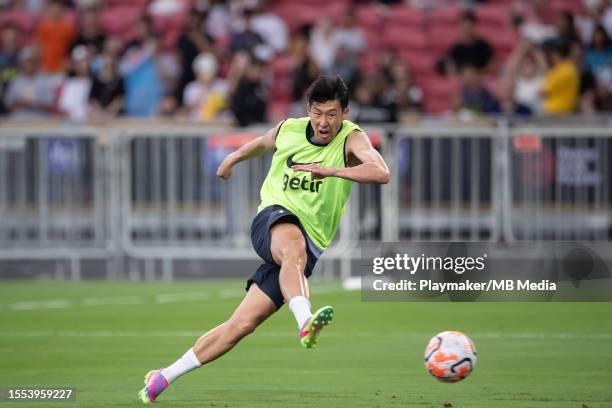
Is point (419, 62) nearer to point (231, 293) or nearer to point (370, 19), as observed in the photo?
point (370, 19)

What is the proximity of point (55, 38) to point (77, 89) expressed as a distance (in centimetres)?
190

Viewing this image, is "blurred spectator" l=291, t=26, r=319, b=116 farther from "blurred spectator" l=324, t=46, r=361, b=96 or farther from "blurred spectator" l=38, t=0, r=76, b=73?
"blurred spectator" l=38, t=0, r=76, b=73

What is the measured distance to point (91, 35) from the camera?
25.6 meters

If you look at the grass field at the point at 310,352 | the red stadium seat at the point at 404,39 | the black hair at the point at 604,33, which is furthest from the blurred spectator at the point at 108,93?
the black hair at the point at 604,33

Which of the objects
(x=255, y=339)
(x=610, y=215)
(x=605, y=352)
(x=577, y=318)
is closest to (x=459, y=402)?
(x=605, y=352)

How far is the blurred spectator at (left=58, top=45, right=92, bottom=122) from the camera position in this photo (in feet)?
80.5

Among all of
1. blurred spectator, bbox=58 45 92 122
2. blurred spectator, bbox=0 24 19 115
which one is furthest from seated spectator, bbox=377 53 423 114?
blurred spectator, bbox=0 24 19 115

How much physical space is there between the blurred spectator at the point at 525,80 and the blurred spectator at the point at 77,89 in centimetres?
723

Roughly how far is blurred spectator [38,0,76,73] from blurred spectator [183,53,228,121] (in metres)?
3.01

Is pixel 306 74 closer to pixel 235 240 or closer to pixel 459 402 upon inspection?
pixel 235 240

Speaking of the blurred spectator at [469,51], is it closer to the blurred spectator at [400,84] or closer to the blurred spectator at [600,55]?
the blurred spectator at [400,84]

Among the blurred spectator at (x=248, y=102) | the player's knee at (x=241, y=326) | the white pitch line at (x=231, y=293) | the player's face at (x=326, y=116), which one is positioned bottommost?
the white pitch line at (x=231, y=293)

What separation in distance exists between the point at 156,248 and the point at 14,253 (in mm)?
2201

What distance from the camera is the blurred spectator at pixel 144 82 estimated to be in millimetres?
24719
